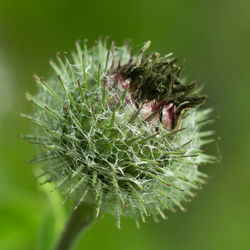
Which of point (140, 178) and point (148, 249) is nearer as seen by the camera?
point (140, 178)

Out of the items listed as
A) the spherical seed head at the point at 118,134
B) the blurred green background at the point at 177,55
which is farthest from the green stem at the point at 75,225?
the blurred green background at the point at 177,55

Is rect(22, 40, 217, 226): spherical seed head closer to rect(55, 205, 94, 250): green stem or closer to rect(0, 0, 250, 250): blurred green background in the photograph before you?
rect(55, 205, 94, 250): green stem

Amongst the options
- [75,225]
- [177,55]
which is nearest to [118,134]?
[75,225]

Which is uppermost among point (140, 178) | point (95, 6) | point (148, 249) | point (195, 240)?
point (95, 6)

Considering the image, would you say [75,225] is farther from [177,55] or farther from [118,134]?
[177,55]

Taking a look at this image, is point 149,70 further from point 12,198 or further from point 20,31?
point 20,31

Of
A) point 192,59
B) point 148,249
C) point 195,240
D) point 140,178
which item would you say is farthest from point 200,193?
point 140,178
